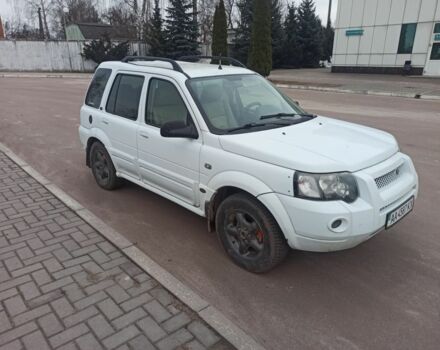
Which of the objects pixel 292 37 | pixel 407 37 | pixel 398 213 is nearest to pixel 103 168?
pixel 398 213

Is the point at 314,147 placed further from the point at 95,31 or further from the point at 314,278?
the point at 95,31

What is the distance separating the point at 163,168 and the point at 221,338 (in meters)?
2.06

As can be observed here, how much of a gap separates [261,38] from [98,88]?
72.4 ft

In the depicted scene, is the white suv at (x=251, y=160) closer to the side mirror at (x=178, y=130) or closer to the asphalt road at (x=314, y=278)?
the side mirror at (x=178, y=130)

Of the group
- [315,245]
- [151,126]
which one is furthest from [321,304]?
[151,126]

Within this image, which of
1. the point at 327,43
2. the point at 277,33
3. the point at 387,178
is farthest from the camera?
the point at 327,43

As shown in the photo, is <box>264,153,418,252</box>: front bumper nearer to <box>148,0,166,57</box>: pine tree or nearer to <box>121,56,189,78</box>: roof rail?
<box>121,56,189,78</box>: roof rail

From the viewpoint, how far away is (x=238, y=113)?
3.98m

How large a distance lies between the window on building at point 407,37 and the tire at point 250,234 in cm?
2871

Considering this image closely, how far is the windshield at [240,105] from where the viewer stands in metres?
3.81

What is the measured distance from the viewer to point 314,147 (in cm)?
330

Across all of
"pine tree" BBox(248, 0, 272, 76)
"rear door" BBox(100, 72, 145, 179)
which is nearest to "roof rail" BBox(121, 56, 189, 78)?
"rear door" BBox(100, 72, 145, 179)

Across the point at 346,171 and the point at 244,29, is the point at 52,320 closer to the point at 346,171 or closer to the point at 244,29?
the point at 346,171

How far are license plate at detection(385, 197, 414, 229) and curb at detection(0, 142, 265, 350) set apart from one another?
151 centimetres
